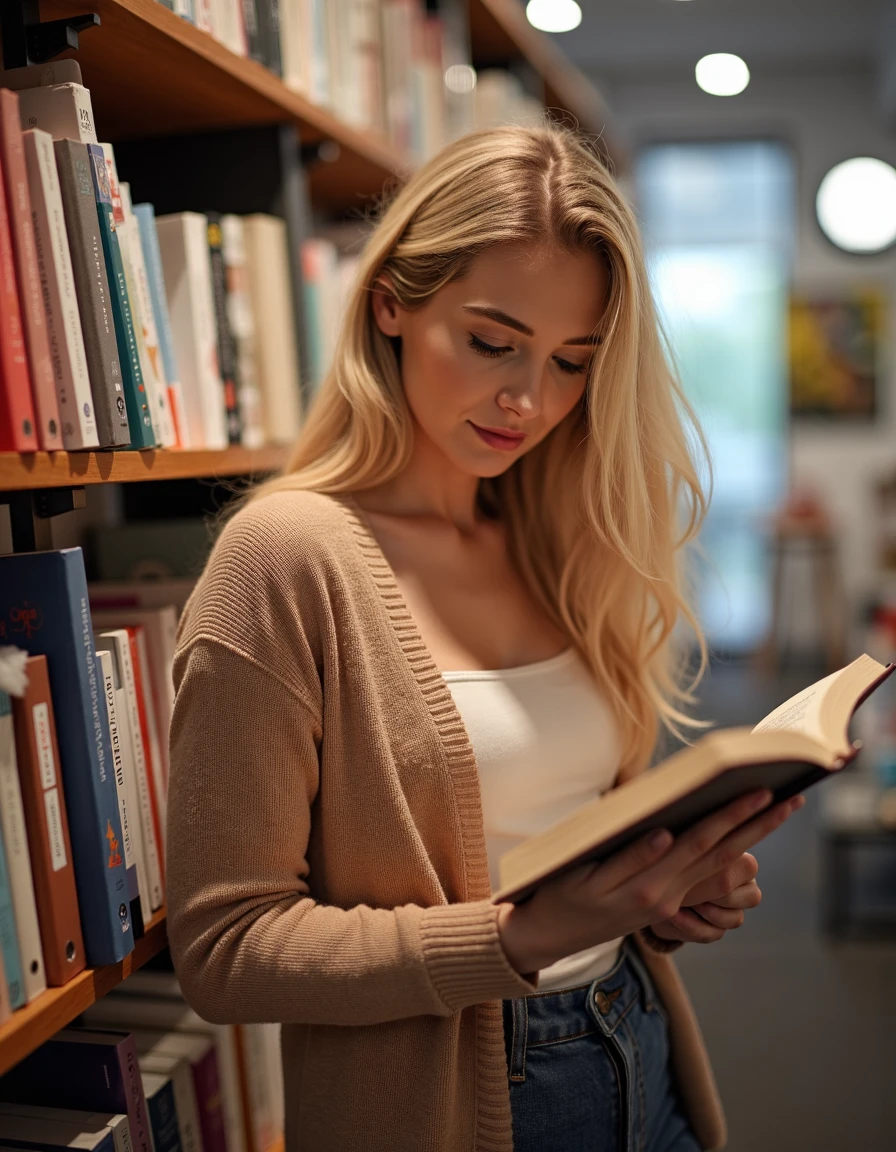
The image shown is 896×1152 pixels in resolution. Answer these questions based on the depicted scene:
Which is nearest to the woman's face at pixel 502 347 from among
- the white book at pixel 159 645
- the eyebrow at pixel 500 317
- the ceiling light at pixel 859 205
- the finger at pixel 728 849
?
the eyebrow at pixel 500 317

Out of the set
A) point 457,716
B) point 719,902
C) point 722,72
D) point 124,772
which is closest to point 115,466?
point 124,772

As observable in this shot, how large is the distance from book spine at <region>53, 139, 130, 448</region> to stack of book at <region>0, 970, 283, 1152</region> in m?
0.62

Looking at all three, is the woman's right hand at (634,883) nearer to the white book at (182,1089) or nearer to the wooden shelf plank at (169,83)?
the white book at (182,1089)

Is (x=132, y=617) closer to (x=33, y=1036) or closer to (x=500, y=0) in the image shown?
(x=33, y=1036)

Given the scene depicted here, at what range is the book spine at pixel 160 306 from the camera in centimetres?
117

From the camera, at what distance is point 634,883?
863 millimetres

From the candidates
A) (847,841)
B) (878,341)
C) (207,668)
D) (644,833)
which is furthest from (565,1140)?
(878,341)

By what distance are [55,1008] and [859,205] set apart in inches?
264

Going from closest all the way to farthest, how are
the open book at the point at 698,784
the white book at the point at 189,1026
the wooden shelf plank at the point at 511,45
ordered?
the open book at the point at 698,784 → the white book at the point at 189,1026 → the wooden shelf plank at the point at 511,45

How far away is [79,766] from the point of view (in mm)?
955

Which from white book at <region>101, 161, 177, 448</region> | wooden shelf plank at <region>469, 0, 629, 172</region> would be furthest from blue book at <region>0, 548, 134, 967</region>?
wooden shelf plank at <region>469, 0, 629, 172</region>

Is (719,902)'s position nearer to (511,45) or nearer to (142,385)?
A: (142,385)

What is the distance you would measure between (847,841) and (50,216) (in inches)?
117

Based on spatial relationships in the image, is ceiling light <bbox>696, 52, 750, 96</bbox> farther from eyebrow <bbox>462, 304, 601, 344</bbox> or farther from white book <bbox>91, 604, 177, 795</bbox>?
white book <bbox>91, 604, 177, 795</bbox>
